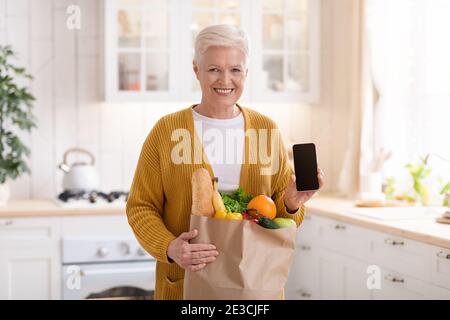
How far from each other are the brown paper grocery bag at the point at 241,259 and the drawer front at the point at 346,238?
1516mm

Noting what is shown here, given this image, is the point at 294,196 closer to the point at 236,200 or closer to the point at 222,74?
the point at 236,200

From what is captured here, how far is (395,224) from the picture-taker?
297 centimetres

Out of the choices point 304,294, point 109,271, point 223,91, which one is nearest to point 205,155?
point 223,91

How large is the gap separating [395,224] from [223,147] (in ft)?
4.43

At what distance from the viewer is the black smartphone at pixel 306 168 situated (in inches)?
68.9

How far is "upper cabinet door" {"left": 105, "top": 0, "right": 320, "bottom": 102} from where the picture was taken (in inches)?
155

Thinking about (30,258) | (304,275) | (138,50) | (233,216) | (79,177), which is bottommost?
(304,275)

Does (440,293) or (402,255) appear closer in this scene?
(440,293)

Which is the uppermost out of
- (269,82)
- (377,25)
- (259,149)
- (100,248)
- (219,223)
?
(377,25)

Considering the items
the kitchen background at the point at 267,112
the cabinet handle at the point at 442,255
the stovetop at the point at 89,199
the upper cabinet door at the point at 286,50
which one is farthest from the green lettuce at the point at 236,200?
the upper cabinet door at the point at 286,50

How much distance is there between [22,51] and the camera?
4.06m
